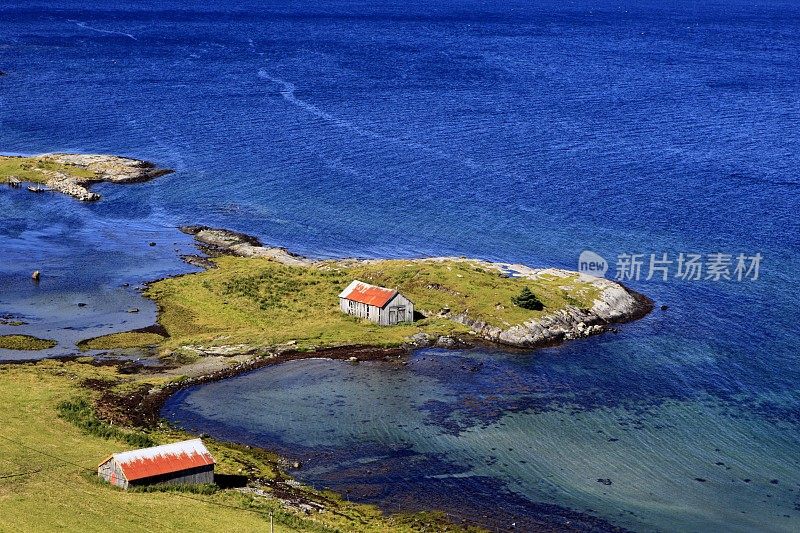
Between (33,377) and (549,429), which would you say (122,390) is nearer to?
(33,377)

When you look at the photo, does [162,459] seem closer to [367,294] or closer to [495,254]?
[367,294]

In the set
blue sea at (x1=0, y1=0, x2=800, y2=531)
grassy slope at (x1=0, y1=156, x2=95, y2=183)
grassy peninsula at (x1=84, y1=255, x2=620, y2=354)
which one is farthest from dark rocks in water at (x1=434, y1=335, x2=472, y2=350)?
grassy slope at (x1=0, y1=156, x2=95, y2=183)

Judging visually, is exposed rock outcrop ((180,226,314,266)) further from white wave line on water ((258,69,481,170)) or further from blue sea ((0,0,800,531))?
white wave line on water ((258,69,481,170))

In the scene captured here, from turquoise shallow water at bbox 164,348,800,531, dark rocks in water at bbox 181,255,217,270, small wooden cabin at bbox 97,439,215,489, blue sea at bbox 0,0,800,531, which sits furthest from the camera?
dark rocks in water at bbox 181,255,217,270

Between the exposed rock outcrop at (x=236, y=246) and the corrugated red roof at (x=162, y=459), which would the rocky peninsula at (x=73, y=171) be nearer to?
the exposed rock outcrop at (x=236, y=246)

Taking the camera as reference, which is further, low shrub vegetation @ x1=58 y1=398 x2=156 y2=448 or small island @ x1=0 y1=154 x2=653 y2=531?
low shrub vegetation @ x1=58 y1=398 x2=156 y2=448
